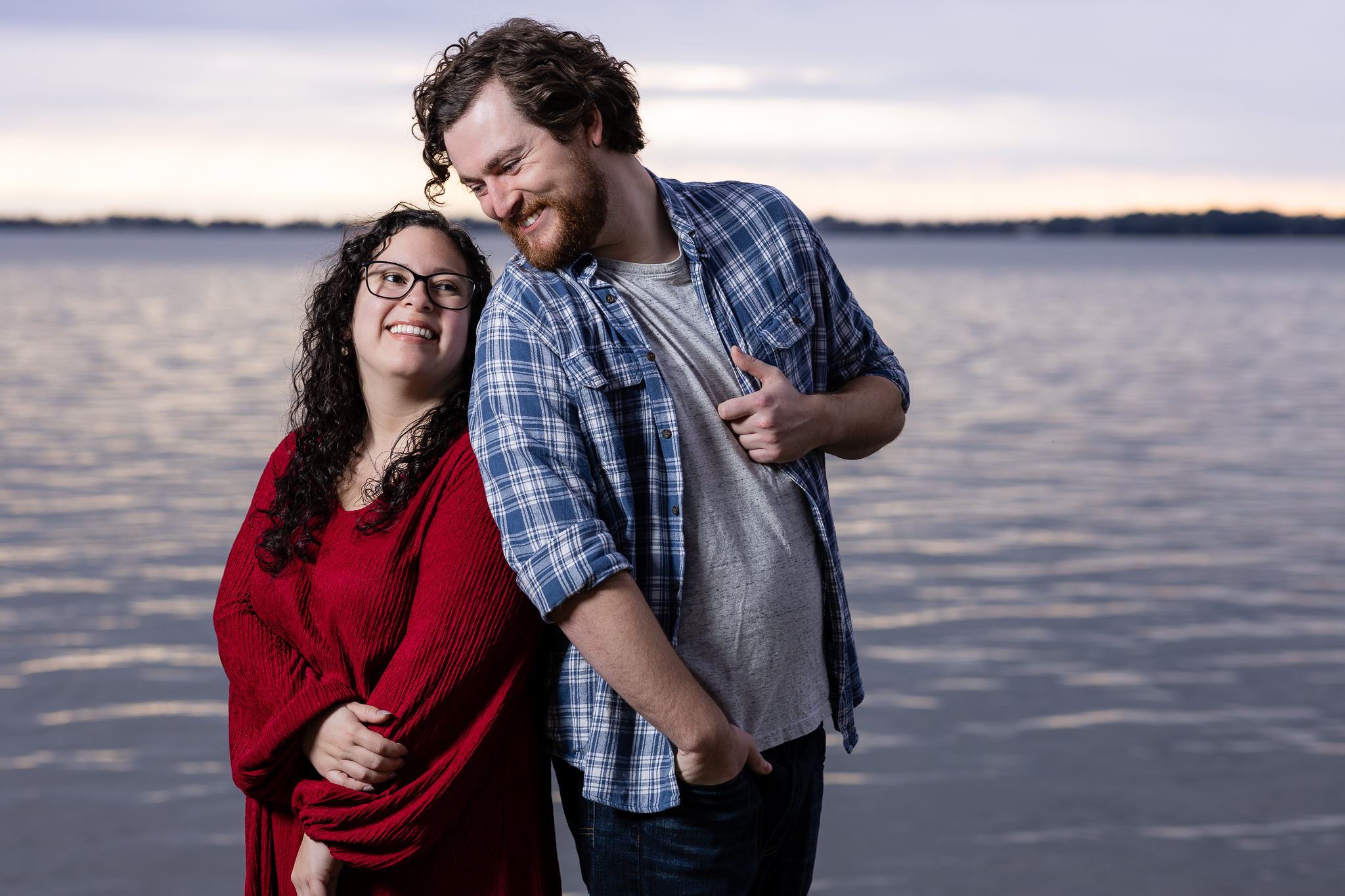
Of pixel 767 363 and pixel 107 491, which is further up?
pixel 767 363

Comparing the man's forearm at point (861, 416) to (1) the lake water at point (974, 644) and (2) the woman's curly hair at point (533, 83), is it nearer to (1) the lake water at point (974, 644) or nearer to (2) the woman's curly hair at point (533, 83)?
(2) the woman's curly hair at point (533, 83)

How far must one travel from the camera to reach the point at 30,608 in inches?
254

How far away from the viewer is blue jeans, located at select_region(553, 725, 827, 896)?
72.6 inches

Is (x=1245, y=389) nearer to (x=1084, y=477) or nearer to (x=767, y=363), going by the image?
(x=1084, y=477)

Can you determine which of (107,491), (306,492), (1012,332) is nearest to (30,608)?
(107,491)

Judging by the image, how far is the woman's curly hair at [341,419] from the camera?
195 centimetres

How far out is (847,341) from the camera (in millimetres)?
2227

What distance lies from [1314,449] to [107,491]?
1147cm

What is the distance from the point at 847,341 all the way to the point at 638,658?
85 centimetres

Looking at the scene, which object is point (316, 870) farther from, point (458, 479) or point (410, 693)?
point (458, 479)


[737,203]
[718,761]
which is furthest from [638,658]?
[737,203]

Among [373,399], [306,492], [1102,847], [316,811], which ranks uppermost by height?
[373,399]

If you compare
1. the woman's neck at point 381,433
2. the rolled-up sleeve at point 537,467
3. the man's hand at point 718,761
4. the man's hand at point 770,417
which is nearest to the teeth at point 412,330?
the woman's neck at point 381,433

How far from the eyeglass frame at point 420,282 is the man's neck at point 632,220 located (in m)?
0.25
